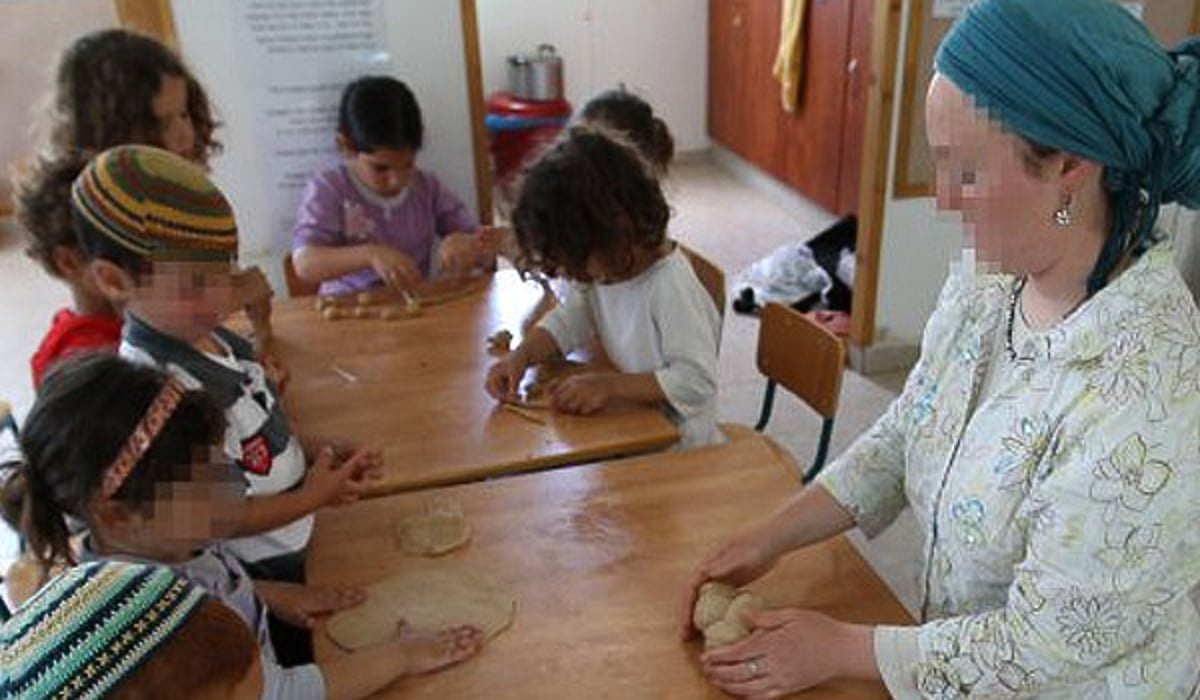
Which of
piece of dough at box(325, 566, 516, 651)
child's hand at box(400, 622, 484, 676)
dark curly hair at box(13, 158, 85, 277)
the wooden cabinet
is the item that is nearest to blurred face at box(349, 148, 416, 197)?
dark curly hair at box(13, 158, 85, 277)

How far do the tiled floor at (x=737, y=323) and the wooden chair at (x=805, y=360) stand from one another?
534mm

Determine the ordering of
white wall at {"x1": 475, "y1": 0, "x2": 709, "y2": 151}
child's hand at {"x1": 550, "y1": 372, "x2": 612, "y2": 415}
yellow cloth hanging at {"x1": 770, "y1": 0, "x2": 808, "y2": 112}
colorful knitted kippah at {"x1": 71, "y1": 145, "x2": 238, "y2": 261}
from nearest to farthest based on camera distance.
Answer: colorful knitted kippah at {"x1": 71, "y1": 145, "x2": 238, "y2": 261}, child's hand at {"x1": 550, "y1": 372, "x2": 612, "y2": 415}, yellow cloth hanging at {"x1": 770, "y1": 0, "x2": 808, "y2": 112}, white wall at {"x1": 475, "y1": 0, "x2": 709, "y2": 151}

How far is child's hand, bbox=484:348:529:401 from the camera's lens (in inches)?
66.6

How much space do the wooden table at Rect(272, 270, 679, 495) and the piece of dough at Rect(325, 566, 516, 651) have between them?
0.25 meters

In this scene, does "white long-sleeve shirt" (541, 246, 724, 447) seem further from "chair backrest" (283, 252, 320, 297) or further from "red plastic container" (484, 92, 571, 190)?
"red plastic container" (484, 92, 571, 190)

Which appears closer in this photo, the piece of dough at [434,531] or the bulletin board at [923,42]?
the piece of dough at [434,531]

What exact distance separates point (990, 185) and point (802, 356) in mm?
1039

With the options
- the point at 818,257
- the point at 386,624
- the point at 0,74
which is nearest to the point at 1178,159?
the point at 386,624

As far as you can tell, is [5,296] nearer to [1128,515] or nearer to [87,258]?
[87,258]

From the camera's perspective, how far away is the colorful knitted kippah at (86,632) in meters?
0.68

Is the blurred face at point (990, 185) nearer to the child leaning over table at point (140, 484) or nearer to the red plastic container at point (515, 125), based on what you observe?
the child leaning over table at point (140, 484)

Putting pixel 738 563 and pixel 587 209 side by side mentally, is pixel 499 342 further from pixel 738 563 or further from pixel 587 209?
pixel 738 563

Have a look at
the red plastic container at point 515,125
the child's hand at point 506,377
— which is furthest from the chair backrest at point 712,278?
the red plastic container at point 515,125

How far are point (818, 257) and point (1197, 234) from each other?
136 centimetres
